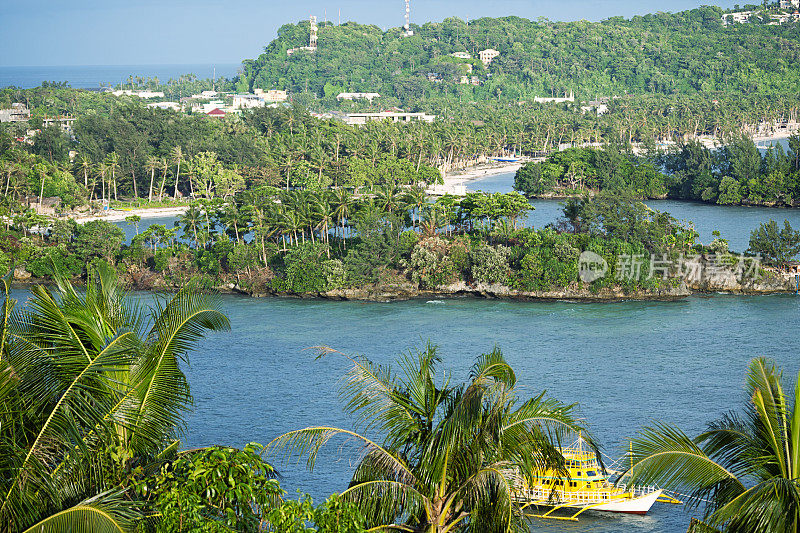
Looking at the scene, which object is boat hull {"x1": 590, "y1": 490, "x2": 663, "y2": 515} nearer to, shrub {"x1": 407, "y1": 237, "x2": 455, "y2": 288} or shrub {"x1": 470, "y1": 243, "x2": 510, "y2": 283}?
shrub {"x1": 470, "y1": 243, "x2": 510, "y2": 283}

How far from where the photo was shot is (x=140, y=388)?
1026 centimetres

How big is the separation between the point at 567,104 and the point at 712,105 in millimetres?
20075

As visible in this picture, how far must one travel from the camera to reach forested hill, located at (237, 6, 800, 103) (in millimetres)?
170000

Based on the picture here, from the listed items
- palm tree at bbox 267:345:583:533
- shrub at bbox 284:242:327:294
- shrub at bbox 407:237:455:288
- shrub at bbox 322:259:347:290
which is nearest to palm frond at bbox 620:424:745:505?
palm tree at bbox 267:345:583:533

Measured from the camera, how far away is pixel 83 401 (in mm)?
9047

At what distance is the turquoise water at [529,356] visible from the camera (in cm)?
2773

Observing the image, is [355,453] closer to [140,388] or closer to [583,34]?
[140,388]

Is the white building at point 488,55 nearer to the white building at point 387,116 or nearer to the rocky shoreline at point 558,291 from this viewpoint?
the white building at point 387,116

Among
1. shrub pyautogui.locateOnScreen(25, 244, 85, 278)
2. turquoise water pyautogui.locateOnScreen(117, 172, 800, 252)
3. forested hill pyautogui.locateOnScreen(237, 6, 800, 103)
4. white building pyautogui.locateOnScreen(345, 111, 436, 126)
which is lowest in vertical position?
shrub pyautogui.locateOnScreen(25, 244, 85, 278)

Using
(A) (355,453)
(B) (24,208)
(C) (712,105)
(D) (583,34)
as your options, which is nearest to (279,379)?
(A) (355,453)

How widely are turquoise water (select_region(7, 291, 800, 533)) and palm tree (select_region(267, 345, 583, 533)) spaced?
40.7ft

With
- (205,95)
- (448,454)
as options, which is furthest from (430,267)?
(205,95)

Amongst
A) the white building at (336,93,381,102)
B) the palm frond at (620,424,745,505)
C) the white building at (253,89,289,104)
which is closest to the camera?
the palm frond at (620,424,745,505)

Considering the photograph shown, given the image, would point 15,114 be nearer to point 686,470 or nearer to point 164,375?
point 164,375
